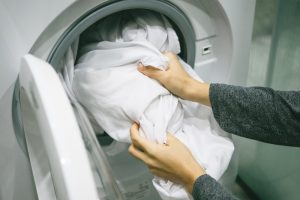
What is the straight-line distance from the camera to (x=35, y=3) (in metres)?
0.63

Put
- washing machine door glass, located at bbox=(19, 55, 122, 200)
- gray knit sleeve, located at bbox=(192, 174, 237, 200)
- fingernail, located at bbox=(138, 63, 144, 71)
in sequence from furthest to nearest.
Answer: fingernail, located at bbox=(138, 63, 144, 71)
gray knit sleeve, located at bbox=(192, 174, 237, 200)
washing machine door glass, located at bbox=(19, 55, 122, 200)

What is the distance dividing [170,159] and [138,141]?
70mm

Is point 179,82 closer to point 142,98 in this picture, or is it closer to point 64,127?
point 142,98

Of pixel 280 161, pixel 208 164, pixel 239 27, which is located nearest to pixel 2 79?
pixel 208 164

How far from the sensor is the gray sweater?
758 millimetres

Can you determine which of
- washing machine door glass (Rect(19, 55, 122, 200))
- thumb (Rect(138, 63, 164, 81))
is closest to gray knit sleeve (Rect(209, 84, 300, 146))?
thumb (Rect(138, 63, 164, 81))

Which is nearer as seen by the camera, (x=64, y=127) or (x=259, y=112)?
(x=64, y=127)

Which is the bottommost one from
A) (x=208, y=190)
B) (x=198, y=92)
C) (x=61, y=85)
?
(x=208, y=190)

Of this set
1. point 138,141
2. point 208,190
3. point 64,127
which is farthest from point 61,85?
point 208,190

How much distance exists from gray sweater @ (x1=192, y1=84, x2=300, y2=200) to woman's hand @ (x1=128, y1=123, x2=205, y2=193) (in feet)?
0.43

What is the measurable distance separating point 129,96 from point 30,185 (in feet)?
1.03

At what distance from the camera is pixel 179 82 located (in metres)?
0.79

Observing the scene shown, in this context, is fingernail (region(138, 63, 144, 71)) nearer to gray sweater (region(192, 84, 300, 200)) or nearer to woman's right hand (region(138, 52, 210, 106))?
woman's right hand (region(138, 52, 210, 106))

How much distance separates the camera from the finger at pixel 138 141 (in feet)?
2.28
